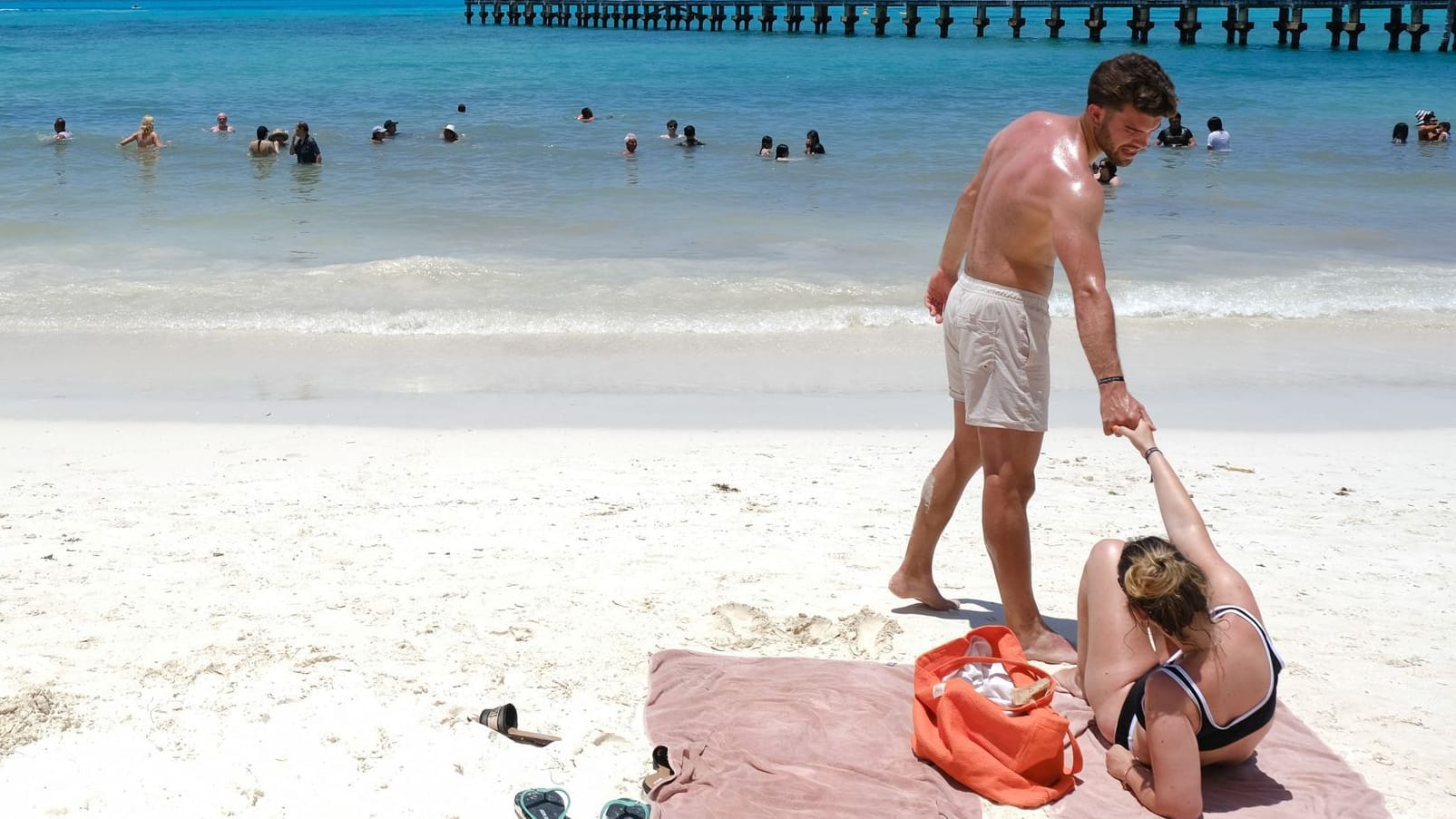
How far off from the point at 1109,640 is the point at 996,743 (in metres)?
0.46

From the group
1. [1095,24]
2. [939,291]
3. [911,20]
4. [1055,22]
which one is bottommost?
[939,291]

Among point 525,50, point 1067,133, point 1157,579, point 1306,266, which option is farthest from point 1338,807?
point 525,50

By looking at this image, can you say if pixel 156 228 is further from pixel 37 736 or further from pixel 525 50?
pixel 525 50

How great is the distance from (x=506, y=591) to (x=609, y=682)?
2.50ft

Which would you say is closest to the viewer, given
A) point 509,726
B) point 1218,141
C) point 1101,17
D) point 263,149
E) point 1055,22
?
point 509,726

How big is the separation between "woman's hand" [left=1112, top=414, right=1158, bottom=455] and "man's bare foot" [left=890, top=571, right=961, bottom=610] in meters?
1.15

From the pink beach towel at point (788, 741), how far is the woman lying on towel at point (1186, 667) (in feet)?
1.57

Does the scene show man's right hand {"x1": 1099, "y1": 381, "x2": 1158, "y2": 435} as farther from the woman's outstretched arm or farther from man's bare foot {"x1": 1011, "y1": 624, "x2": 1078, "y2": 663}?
man's bare foot {"x1": 1011, "y1": 624, "x2": 1078, "y2": 663}

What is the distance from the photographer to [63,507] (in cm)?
548

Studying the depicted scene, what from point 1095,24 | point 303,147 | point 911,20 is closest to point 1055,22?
point 1095,24

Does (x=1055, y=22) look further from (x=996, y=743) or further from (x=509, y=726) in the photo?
(x=509, y=726)

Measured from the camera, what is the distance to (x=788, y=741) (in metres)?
3.76

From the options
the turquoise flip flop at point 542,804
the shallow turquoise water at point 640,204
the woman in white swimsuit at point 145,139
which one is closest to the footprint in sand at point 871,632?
the turquoise flip flop at point 542,804

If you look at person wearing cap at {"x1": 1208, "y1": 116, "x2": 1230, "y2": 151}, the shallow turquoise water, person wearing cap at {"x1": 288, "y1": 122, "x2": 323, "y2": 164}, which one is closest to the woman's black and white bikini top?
the shallow turquoise water
